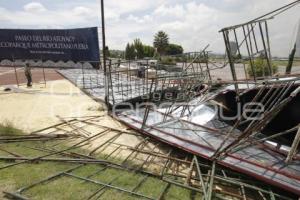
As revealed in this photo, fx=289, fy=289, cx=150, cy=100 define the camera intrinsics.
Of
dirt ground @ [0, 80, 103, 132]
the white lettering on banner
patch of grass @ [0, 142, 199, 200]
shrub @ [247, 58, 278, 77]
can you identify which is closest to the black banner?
the white lettering on banner

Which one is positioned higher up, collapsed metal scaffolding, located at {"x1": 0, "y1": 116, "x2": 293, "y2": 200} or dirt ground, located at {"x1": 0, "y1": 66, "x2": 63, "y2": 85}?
collapsed metal scaffolding, located at {"x1": 0, "y1": 116, "x2": 293, "y2": 200}

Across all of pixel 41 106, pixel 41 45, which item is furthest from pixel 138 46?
pixel 41 106

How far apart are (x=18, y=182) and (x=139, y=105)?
670cm

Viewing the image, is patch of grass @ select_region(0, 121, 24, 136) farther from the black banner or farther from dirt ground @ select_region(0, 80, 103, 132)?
the black banner

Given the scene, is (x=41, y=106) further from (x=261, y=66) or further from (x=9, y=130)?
(x=261, y=66)

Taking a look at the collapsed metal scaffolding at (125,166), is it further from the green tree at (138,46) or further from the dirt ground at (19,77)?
the green tree at (138,46)

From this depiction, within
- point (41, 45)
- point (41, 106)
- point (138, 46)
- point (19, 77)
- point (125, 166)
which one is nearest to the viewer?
point (125, 166)

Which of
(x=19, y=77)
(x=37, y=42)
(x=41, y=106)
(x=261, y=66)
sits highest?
(x=37, y=42)

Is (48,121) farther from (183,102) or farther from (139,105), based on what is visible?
(183,102)

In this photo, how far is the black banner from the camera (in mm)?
29562

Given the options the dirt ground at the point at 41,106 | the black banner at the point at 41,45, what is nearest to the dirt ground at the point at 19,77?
the black banner at the point at 41,45

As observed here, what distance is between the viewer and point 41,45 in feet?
100

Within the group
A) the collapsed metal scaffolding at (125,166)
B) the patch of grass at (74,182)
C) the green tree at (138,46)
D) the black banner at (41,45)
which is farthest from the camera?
the green tree at (138,46)

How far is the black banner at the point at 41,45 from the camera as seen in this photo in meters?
29.6
